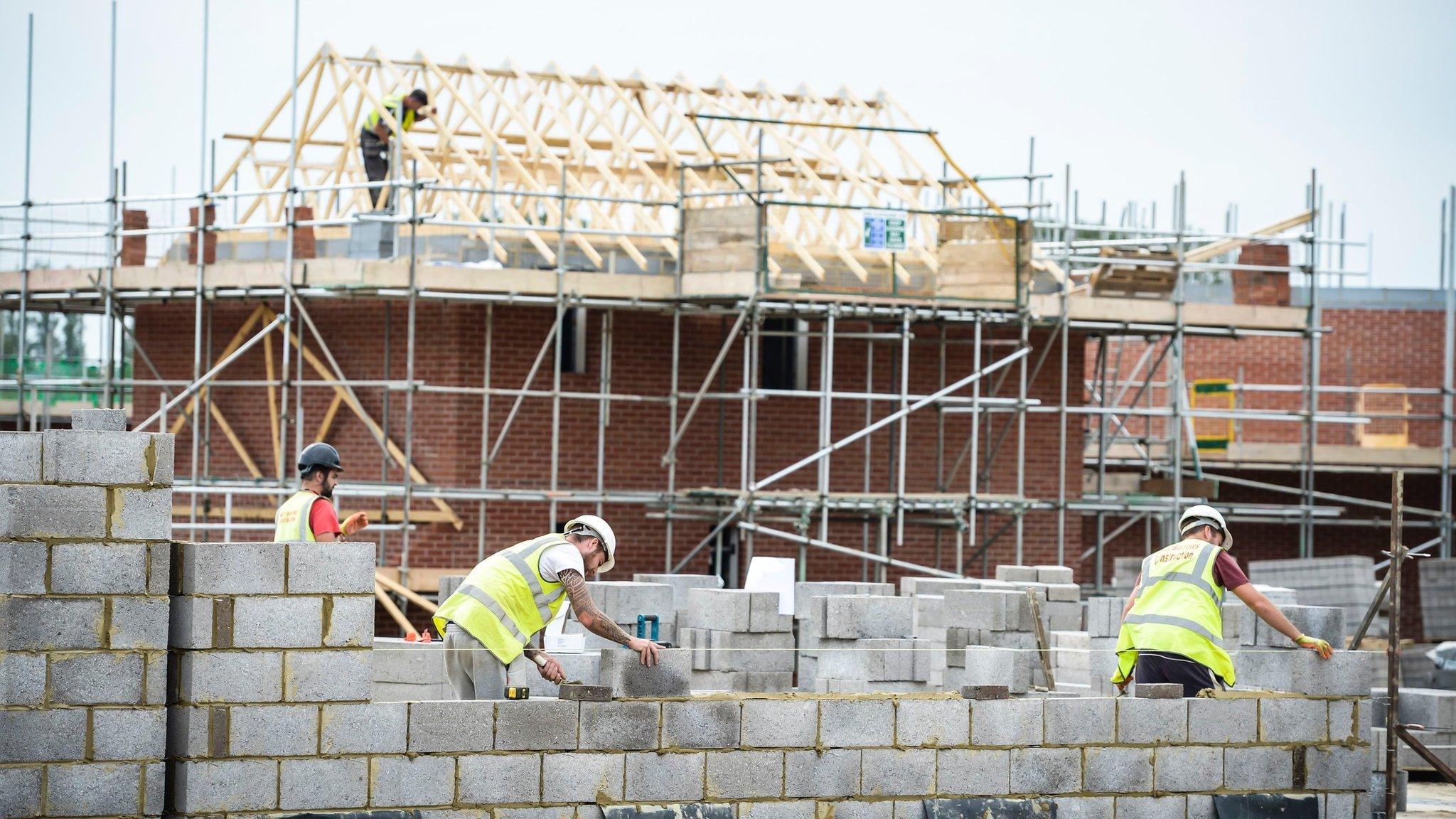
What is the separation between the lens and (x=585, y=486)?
69.6 ft

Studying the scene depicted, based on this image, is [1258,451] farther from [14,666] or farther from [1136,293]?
[14,666]

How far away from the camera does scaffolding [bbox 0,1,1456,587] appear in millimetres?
20250

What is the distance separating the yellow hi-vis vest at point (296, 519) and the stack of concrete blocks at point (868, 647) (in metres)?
3.98

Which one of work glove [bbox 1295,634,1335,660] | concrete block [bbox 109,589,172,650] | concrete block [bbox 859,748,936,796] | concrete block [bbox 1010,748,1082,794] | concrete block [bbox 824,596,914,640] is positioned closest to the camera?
concrete block [bbox 109,589,172,650]

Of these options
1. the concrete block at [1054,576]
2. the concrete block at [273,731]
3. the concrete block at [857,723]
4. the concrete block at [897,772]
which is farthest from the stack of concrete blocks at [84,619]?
the concrete block at [1054,576]

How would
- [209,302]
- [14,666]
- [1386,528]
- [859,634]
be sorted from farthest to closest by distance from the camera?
[1386,528]
[209,302]
[859,634]
[14,666]

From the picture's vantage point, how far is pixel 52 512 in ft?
29.5

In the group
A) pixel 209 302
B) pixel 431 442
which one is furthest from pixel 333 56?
pixel 431 442

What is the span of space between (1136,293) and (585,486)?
6.46 m

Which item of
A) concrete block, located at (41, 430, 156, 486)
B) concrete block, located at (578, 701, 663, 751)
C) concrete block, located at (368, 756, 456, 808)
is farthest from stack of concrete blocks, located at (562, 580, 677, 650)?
concrete block, located at (41, 430, 156, 486)

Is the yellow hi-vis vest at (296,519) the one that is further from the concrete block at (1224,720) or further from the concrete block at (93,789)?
the concrete block at (1224,720)

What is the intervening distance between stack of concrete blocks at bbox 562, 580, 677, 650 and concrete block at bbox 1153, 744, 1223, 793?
3.92m

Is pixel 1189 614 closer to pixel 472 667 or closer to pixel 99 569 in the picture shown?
pixel 472 667

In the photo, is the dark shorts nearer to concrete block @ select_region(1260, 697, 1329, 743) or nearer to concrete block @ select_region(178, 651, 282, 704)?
concrete block @ select_region(1260, 697, 1329, 743)
